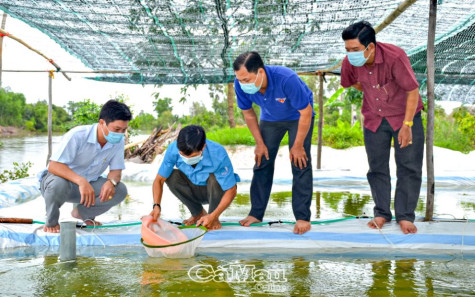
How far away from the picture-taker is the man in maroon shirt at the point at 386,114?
113 inches

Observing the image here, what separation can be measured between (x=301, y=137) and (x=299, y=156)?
13 cm

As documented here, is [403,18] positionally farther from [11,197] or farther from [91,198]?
[11,197]

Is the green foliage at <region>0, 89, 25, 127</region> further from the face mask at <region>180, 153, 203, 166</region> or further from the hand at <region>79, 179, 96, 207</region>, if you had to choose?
the face mask at <region>180, 153, 203, 166</region>

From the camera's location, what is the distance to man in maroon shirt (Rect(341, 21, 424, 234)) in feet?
9.41

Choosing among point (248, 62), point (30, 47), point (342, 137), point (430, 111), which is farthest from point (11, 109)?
point (430, 111)

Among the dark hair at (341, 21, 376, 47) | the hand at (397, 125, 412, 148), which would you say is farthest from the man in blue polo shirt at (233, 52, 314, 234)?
the hand at (397, 125, 412, 148)

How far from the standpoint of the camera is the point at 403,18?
466 cm

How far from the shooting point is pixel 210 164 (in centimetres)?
299

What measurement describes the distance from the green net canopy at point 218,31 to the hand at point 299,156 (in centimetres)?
157

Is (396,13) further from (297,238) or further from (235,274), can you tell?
(235,274)

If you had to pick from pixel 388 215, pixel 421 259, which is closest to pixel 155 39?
pixel 388 215

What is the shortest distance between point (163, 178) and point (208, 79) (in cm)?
382

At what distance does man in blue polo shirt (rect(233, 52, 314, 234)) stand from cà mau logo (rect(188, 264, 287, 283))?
607 mm

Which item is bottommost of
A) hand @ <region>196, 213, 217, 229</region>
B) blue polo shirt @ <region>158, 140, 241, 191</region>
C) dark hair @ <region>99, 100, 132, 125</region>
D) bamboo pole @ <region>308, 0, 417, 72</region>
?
hand @ <region>196, 213, 217, 229</region>
